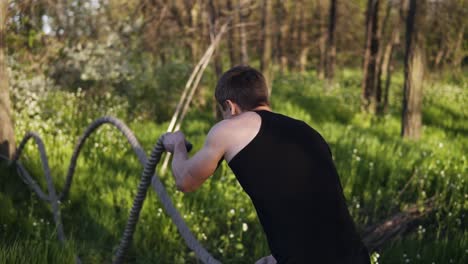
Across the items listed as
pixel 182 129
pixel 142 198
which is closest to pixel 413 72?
pixel 182 129

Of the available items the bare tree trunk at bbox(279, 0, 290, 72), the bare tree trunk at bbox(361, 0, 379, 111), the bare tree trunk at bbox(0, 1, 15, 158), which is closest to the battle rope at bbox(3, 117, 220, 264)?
the bare tree trunk at bbox(0, 1, 15, 158)

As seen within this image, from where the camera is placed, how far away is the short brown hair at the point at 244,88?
1986 millimetres

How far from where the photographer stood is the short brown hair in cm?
199

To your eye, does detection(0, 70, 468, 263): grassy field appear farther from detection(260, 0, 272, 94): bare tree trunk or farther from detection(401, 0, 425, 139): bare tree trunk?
detection(260, 0, 272, 94): bare tree trunk

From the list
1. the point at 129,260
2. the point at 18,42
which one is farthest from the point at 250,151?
the point at 18,42

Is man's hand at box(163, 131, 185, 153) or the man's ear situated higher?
the man's ear

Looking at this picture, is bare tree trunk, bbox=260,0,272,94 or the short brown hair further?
bare tree trunk, bbox=260,0,272,94

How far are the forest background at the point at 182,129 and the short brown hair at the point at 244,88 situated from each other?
167 centimetres

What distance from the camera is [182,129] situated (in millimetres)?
7992

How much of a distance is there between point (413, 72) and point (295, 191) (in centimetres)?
652

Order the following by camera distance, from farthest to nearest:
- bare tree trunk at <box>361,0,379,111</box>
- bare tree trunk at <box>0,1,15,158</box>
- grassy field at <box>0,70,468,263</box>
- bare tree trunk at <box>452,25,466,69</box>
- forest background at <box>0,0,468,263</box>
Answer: bare tree trunk at <box>361,0,379,111</box>
bare tree trunk at <box>452,25,466,69</box>
bare tree trunk at <box>0,1,15,158</box>
forest background at <box>0,0,468,263</box>
grassy field at <box>0,70,468,263</box>

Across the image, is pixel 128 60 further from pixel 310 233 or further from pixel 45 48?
pixel 310 233

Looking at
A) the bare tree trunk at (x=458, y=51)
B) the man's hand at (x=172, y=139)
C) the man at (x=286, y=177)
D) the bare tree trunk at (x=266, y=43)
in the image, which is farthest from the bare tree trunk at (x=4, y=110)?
the bare tree trunk at (x=458, y=51)

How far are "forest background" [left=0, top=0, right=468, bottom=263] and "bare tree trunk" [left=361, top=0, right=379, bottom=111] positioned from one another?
1.4 inches
